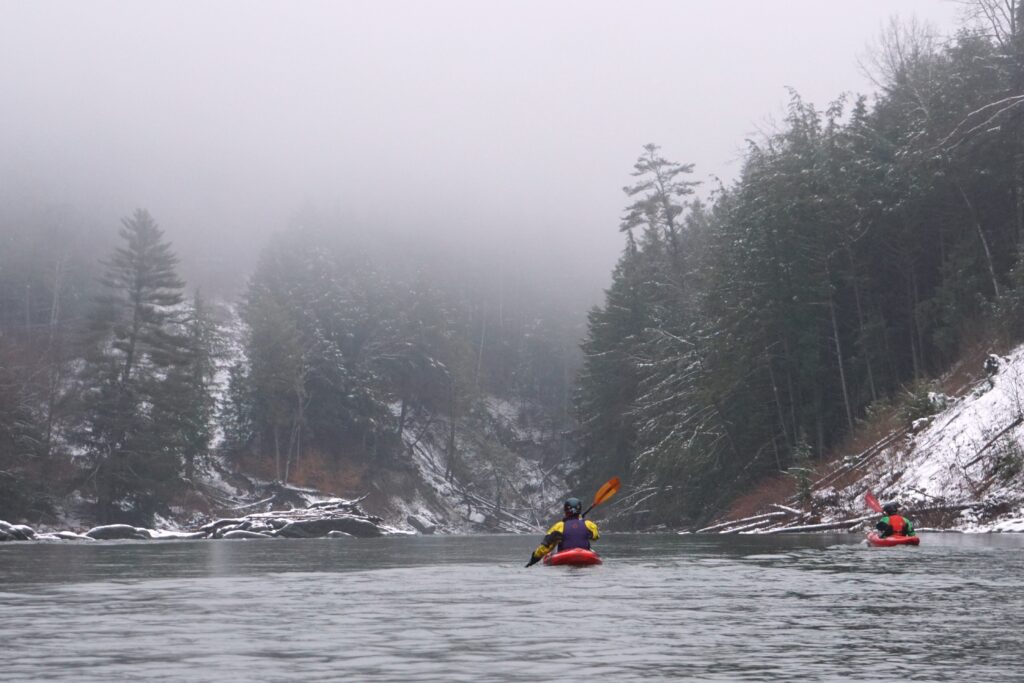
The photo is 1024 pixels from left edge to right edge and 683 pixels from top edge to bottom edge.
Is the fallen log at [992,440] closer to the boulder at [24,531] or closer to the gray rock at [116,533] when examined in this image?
the gray rock at [116,533]

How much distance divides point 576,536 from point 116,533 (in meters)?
38.8

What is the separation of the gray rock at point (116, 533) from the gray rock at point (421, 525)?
1493 inches

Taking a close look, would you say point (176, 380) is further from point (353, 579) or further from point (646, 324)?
point (353, 579)

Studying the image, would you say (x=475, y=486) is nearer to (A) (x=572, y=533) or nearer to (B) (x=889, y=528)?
(B) (x=889, y=528)

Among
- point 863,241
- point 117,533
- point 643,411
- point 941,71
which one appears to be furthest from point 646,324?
point 117,533

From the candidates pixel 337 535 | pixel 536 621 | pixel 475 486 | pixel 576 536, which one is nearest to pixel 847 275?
pixel 337 535

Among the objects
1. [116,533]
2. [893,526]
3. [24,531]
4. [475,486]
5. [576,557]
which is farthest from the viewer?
[475,486]

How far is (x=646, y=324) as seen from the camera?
76000 millimetres

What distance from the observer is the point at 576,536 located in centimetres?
2344

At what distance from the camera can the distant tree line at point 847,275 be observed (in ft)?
160

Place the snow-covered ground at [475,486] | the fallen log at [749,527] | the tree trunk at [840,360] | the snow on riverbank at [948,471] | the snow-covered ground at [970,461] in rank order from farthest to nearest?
the snow-covered ground at [475,486], the tree trunk at [840,360], the fallen log at [749,527], the snow on riverbank at [948,471], the snow-covered ground at [970,461]

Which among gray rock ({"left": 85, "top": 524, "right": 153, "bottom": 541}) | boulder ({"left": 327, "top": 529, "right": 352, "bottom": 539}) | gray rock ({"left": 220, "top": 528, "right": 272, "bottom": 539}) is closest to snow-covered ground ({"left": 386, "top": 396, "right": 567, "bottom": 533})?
boulder ({"left": 327, "top": 529, "right": 352, "bottom": 539})

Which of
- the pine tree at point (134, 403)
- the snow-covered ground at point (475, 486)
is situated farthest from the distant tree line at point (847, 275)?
the snow-covered ground at point (475, 486)

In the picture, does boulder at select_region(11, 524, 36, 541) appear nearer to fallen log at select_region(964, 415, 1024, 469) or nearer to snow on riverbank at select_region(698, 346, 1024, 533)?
snow on riverbank at select_region(698, 346, 1024, 533)
